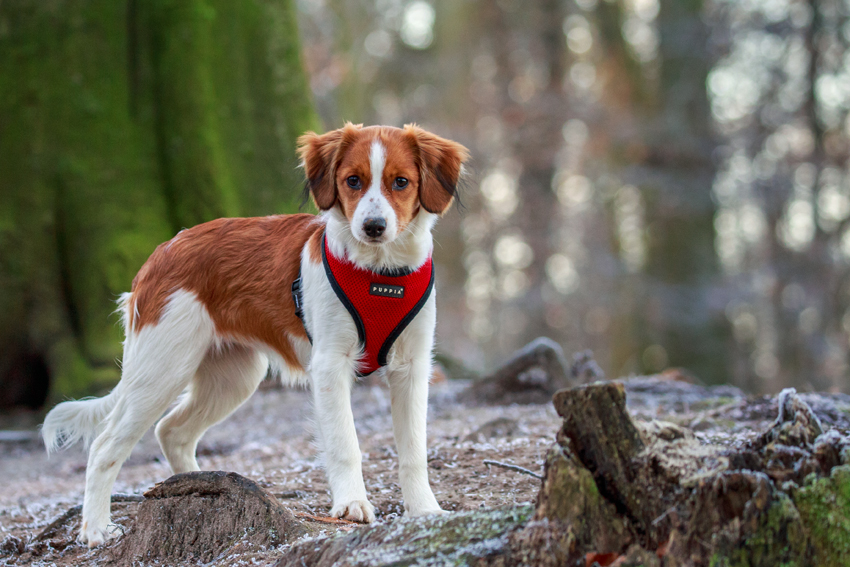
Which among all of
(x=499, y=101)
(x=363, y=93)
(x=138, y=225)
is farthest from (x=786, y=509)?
(x=363, y=93)

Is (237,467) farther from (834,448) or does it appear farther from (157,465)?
(834,448)

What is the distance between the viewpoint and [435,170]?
3600 mm

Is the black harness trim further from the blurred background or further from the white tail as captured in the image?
the white tail

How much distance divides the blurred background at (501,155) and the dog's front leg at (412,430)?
3.95 feet

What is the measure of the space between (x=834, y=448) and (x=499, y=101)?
641 inches

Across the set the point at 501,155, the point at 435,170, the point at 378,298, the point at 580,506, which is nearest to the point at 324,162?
the point at 435,170

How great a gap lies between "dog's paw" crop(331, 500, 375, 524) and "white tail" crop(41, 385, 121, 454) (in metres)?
1.68

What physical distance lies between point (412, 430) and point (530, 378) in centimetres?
297

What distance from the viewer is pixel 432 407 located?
21.2ft

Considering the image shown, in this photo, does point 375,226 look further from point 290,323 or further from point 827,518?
point 827,518

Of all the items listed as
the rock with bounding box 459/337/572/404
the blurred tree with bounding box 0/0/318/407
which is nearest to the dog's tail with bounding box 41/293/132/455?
the blurred tree with bounding box 0/0/318/407

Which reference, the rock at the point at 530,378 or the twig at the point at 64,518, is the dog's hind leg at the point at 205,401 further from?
the rock at the point at 530,378

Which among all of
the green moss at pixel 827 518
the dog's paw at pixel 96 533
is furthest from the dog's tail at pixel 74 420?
the green moss at pixel 827 518

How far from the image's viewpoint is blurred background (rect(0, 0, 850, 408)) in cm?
713
